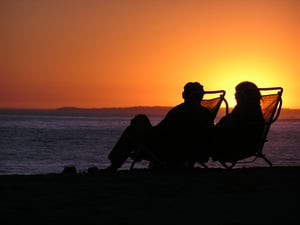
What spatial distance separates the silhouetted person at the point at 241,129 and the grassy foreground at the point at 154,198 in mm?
431

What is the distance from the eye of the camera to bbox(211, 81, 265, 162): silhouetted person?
7082 mm

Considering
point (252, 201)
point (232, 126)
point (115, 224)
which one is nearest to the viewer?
point (115, 224)

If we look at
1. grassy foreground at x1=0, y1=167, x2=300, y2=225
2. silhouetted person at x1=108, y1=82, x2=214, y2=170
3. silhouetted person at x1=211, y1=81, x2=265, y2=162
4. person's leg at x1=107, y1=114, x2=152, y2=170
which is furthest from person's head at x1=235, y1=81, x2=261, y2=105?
person's leg at x1=107, y1=114, x2=152, y2=170

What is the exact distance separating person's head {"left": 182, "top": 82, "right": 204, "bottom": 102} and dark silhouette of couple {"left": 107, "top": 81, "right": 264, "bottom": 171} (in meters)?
0.14

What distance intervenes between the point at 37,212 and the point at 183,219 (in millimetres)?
1026

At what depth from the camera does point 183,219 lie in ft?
13.6

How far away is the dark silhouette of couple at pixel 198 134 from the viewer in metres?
7.10

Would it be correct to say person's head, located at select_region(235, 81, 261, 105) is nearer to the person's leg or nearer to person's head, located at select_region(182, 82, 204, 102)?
person's head, located at select_region(182, 82, 204, 102)

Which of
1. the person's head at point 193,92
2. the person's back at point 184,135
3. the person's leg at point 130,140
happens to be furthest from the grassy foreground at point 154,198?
the person's head at point 193,92

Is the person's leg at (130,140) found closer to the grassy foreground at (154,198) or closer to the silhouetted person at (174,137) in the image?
the silhouetted person at (174,137)

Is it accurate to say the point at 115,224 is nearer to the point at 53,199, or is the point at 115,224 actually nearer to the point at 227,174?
the point at 53,199

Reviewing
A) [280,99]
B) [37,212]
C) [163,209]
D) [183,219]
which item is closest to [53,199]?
[37,212]

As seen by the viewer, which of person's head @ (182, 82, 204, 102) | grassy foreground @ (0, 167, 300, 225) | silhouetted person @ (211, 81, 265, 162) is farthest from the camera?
person's head @ (182, 82, 204, 102)

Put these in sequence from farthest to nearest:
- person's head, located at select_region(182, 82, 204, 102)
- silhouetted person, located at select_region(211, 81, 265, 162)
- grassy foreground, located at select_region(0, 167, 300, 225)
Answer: person's head, located at select_region(182, 82, 204, 102) → silhouetted person, located at select_region(211, 81, 265, 162) → grassy foreground, located at select_region(0, 167, 300, 225)
